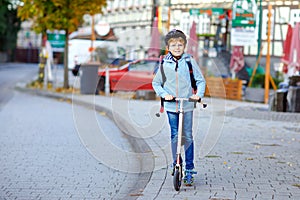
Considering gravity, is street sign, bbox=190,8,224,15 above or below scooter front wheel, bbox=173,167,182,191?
above

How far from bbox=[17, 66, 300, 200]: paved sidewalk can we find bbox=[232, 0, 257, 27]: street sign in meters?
8.48

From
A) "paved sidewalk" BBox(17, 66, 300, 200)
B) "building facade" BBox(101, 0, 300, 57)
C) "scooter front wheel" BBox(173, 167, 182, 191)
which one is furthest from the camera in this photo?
"building facade" BBox(101, 0, 300, 57)

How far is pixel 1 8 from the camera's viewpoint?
67.3m

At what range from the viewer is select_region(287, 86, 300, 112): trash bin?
16812 mm

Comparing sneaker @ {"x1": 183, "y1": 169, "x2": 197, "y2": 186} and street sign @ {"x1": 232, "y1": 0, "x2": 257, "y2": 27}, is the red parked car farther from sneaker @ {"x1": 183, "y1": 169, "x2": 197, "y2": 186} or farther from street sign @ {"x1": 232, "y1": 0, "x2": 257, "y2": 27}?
sneaker @ {"x1": 183, "y1": 169, "x2": 197, "y2": 186}

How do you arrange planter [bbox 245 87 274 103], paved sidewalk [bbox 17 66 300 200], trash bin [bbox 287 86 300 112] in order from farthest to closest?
planter [bbox 245 87 274 103] → trash bin [bbox 287 86 300 112] → paved sidewalk [bbox 17 66 300 200]

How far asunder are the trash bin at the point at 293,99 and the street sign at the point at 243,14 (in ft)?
18.8

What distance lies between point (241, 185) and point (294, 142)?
4626 millimetres

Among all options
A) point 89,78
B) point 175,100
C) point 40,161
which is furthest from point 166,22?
point 175,100

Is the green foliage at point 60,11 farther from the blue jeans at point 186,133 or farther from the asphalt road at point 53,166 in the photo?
the blue jeans at point 186,133

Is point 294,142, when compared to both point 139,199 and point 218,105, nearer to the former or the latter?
point 218,105

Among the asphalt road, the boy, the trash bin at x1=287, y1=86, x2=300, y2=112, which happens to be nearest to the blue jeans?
Answer: the boy

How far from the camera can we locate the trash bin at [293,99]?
16.8m

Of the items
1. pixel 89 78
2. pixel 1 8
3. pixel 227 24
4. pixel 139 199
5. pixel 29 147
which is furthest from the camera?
pixel 1 8
